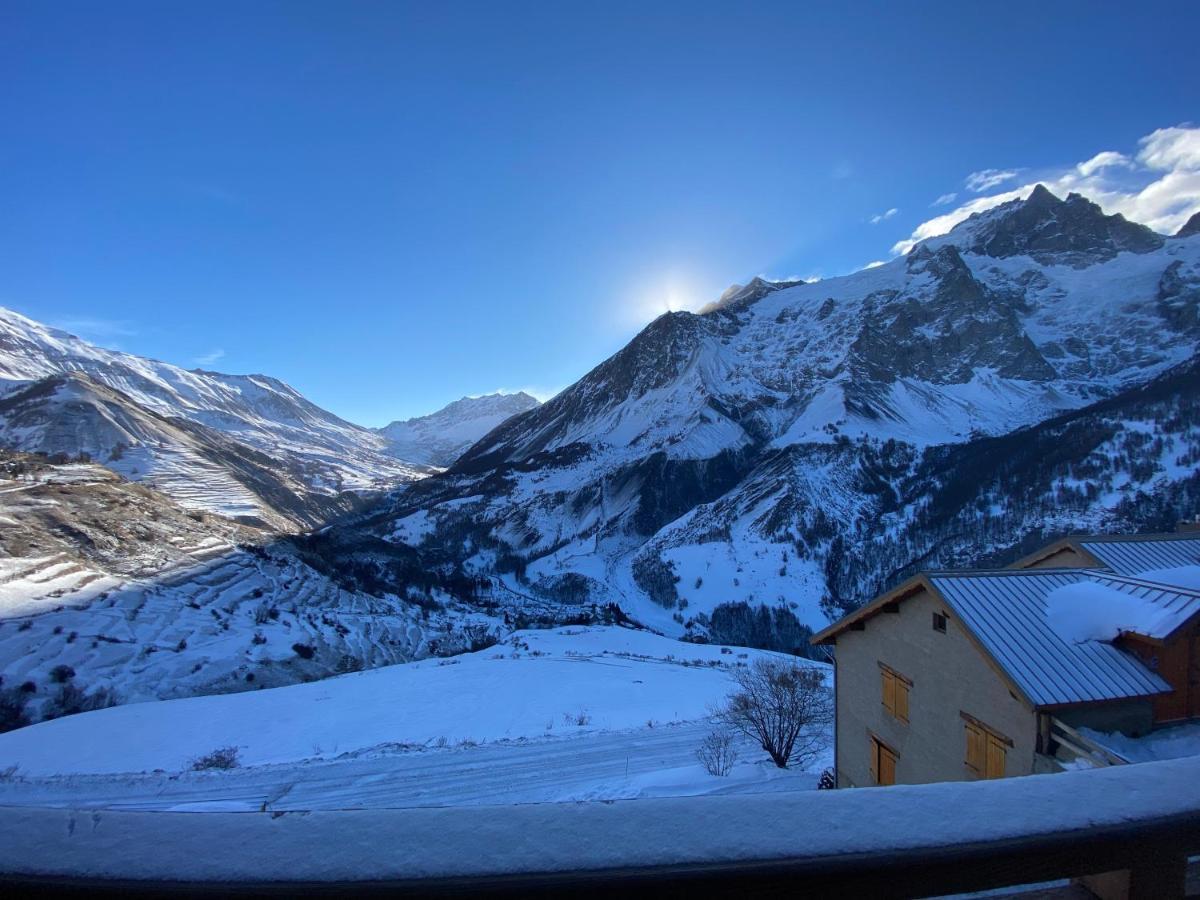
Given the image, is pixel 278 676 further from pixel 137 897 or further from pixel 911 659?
pixel 137 897

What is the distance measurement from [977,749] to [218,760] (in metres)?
22.4

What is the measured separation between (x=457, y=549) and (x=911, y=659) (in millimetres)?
184538

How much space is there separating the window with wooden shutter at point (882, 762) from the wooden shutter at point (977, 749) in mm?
2715

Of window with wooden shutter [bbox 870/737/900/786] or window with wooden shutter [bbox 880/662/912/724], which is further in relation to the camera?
window with wooden shutter [bbox 870/737/900/786]

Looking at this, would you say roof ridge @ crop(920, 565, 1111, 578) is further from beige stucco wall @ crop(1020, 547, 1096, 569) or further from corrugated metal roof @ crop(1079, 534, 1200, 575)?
corrugated metal roof @ crop(1079, 534, 1200, 575)

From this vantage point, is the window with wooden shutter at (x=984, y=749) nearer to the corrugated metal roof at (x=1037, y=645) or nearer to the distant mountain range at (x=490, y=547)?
the corrugated metal roof at (x=1037, y=645)

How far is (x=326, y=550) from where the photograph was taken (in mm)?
123875

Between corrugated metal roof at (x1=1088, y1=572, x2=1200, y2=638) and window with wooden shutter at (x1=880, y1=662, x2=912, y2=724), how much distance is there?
4553 millimetres

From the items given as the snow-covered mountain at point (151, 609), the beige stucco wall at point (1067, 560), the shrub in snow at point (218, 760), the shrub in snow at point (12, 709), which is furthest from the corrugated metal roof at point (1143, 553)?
the shrub in snow at point (12, 709)

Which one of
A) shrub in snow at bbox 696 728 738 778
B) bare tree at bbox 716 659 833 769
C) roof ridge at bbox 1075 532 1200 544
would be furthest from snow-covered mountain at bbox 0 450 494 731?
roof ridge at bbox 1075 532 1200 544

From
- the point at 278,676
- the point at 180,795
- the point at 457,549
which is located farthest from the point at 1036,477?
the point at 180,795

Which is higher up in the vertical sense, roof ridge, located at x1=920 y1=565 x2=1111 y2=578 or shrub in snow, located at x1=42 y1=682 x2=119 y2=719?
roof ridge, located at x1=920 y1=565 x2=1111 y2=578

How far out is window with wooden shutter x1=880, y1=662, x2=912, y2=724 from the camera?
44.8ft

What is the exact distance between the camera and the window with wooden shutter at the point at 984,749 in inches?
417
